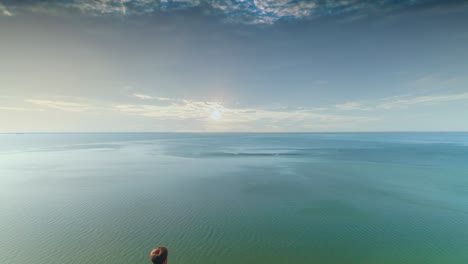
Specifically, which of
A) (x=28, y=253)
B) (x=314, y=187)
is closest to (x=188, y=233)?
(x=28, y=253)

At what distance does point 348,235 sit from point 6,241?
2486 cm

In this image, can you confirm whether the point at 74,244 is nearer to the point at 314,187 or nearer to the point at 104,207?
the point at 104,207

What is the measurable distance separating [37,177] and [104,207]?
25466 mm

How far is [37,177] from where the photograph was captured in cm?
3478

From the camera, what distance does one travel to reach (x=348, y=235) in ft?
49.3

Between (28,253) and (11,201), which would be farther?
(11,201)

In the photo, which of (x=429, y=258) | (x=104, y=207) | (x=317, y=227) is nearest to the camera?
(x=429, y=258)

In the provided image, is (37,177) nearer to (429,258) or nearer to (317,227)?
(317,227)

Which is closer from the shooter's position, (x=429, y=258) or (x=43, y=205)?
(x=429, y=258)

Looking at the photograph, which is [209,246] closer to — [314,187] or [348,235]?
[348,235]

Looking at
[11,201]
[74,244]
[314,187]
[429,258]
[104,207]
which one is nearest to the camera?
[429,258]

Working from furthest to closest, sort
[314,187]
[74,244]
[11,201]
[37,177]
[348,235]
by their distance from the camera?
[37,177] → [314,187] → [11,201] → [348,235] → [74,244]

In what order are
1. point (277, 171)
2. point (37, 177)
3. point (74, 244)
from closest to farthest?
point (74, 244) → point (37, 177) → point (277, 171)

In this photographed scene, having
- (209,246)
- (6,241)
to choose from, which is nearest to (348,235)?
(209,246)
